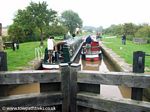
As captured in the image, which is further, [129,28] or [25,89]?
[129,28]

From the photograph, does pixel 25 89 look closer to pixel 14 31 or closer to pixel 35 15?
pixel 35 15

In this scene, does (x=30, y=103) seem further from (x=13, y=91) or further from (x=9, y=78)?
(x=13, y=91)

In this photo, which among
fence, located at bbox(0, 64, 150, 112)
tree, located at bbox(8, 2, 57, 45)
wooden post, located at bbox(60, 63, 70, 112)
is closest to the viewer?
fence, located at bbox(0, 64, 150, 112)

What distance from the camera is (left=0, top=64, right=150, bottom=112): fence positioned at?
11.8 feet

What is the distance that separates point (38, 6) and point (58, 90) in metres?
18.7

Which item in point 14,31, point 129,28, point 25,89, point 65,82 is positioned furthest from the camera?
point 129,28

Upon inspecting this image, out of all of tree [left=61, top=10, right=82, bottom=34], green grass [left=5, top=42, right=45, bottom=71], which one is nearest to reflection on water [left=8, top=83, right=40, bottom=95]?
green grass [left=5, top=42, right=45, bottom=71]

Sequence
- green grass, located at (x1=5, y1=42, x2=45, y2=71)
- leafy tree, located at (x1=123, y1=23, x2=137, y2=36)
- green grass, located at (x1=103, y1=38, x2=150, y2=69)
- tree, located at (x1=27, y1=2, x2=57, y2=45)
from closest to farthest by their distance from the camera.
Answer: green grass, located at (x1=5, y1=42, x2=45, y2=71), green grass, located at (x1=103, y1=38, x2=150, y2=69), tree, located at (x1=27, y1=2, x2=57, y2=45), leafy tree, located at (x1=123, y1=23, x2=137, y2=36)

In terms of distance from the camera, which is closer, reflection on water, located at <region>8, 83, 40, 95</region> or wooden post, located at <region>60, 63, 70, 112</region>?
wooden post, located at <region>60, 63, 70, 112</region>

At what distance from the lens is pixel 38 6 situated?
21609mm

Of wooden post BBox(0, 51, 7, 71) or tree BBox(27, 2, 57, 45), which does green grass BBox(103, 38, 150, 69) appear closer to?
wooden post BBox(0, 51, 7, 71)

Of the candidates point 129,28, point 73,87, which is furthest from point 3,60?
point 129,28

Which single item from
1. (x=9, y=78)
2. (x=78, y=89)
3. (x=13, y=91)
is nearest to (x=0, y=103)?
(x=9, y=78)

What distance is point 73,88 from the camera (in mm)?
3922
